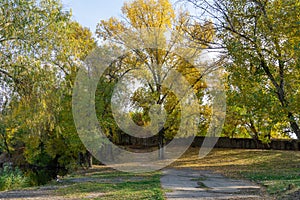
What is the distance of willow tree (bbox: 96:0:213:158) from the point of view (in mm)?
17719

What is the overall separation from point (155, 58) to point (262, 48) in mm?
9695

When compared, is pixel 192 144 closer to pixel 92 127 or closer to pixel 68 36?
pixel 92 127

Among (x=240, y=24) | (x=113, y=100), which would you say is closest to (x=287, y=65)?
(x=240, y=24)

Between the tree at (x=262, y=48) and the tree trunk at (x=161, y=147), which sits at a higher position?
the tree at (x=262, y=48)

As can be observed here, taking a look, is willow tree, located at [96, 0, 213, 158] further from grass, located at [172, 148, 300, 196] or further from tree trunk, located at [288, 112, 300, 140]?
tree trunk, located at [288, 112, 300, 140]

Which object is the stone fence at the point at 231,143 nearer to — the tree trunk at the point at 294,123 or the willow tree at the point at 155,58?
the willow tree at the point at 155,58

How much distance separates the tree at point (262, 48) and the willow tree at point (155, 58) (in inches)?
269

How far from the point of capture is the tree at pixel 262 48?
9219 mm

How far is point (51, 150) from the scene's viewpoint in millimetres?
17109

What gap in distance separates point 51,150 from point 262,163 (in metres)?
10.8

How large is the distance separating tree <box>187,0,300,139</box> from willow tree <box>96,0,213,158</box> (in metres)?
6.83

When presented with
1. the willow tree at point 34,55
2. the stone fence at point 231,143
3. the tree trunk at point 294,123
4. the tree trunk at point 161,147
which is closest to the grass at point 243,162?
the tree trunk at point 161,147

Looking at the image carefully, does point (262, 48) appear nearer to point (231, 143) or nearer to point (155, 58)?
point (155, 58)

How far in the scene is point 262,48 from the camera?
31.6ft
